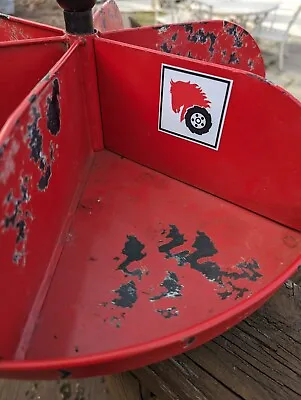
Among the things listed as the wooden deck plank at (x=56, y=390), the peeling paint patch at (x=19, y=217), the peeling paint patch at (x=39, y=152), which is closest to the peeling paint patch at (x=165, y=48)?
the peeling paint patch at (x=39, y=152)

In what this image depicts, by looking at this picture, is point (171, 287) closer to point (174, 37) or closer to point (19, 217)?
point (19, 217)

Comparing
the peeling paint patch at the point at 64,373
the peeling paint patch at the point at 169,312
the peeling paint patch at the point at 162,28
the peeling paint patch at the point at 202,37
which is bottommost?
the peeling paint patch at the point at 169,312

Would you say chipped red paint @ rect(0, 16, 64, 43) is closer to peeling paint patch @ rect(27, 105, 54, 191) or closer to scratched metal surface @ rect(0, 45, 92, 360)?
scratched metal surface @ rect(0, 45, 92, 360)

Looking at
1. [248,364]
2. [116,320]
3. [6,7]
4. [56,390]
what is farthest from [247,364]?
[6,7]

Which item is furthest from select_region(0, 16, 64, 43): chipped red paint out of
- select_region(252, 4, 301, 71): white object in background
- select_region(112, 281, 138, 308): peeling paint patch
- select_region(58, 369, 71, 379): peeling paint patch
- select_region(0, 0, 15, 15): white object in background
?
select_region(252, 4, 301, 71): white object in background

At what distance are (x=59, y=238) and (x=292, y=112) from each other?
431mm

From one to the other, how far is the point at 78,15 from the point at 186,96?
254 mm

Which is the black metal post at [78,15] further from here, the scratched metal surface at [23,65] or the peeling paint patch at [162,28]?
the peeling paint patch at [162,28]

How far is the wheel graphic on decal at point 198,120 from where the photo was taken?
2.27ft

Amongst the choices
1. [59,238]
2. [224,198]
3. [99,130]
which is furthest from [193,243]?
[99,130]

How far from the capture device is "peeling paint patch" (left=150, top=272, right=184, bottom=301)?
1.96 ft

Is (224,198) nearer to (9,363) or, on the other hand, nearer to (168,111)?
(168,111)

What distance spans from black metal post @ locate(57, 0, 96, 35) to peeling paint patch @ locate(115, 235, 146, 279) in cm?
40

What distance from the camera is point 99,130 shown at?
86cm
